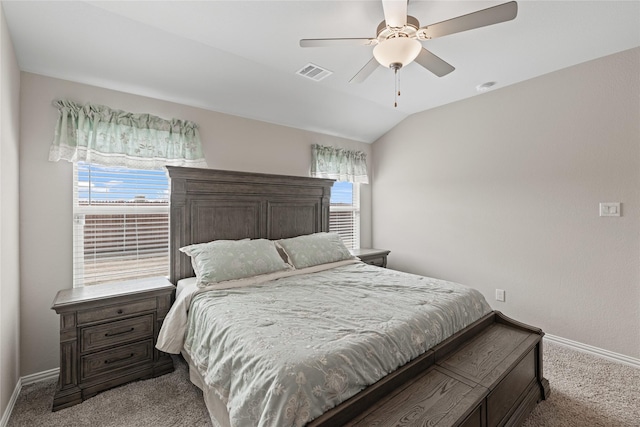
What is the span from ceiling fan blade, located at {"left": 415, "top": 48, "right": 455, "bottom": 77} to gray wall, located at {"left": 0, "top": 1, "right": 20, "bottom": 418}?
251 cm

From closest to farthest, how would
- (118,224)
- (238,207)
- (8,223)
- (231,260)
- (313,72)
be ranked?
(8,223) → (231,260) → (118,224) → (313,72) → (238,207)

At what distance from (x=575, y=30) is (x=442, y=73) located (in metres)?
1.17

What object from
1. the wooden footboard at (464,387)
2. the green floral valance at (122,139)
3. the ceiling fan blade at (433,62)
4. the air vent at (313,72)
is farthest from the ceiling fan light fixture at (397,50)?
the green floral valance at (122,139)

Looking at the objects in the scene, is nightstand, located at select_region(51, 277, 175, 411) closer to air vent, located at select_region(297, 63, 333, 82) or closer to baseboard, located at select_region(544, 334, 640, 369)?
air vent, located at select_region(297, 63, 333, 82)

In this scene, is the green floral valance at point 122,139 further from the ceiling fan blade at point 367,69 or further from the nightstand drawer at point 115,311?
the ceiling fan blade at point 367,69

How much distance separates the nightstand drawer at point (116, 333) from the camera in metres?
2.04

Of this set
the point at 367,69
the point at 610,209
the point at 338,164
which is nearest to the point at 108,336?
the point at 367,69

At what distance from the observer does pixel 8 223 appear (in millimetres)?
1849

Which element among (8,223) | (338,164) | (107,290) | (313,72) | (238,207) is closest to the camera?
(8,223)

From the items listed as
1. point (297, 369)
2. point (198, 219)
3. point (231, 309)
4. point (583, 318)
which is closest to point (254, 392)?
point (297, 369)

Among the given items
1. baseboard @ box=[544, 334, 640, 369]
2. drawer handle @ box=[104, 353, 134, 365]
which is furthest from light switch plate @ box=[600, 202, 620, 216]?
drawer handle @ box=[104, 353, 134, 365]

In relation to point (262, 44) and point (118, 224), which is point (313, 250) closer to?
point (118, 224)

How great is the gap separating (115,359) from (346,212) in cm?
315

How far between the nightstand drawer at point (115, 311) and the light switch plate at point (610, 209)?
12.8ft
